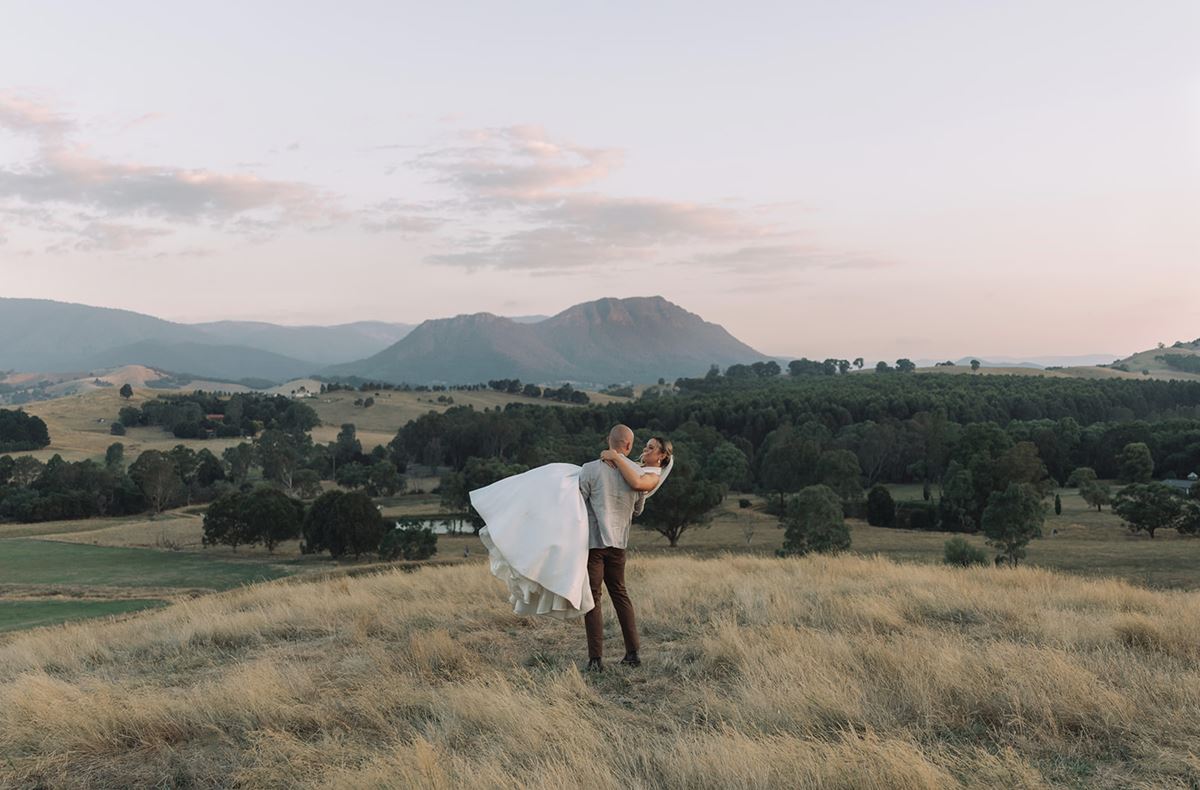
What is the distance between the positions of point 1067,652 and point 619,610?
16.0ft

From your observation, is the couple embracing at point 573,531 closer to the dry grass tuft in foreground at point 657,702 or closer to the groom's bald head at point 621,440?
the groom's bald head at point 621,440

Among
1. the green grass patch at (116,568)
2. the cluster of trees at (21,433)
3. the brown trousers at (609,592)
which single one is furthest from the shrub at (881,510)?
the cluster of trees at (21,433)

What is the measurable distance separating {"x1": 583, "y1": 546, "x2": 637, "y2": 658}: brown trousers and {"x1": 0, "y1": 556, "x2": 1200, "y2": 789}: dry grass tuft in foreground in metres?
0.37

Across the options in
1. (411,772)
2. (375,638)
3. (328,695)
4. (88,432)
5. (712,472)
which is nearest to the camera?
(411,772)

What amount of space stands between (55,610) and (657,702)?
42.7 meters

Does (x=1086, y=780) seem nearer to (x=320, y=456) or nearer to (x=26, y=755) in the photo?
(x=26, y=755)

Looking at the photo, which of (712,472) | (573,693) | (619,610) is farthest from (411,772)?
(712,472)

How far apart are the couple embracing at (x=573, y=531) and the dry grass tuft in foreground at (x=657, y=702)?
0.74m

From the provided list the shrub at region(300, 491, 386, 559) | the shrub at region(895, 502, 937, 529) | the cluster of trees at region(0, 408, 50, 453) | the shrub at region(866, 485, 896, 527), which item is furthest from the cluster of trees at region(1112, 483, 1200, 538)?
the cluster of trees at region(0, 408, 50, 453)

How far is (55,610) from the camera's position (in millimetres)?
39156

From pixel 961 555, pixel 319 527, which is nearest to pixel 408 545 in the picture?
pixel 319 527

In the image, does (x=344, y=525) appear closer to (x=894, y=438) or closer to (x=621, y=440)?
(x=621, y=440)

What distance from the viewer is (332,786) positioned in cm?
537

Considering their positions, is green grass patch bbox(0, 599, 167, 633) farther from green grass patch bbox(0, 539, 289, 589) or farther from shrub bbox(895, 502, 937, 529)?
shrub bbox(895, 502, 937, 529)
